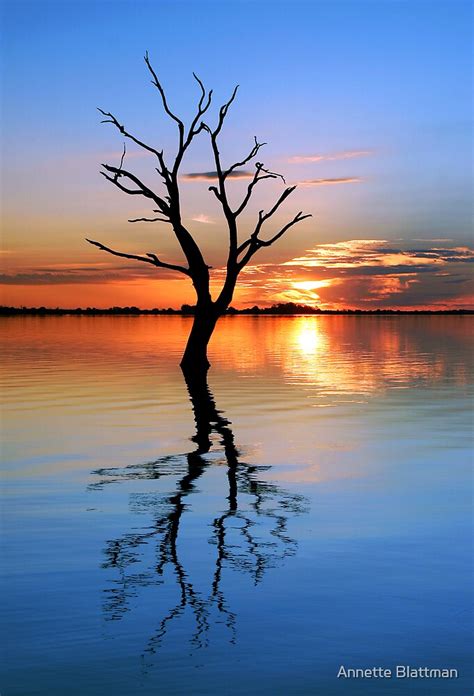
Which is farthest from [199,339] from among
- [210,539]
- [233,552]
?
[233,552]

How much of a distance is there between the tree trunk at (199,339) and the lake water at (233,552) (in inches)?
496

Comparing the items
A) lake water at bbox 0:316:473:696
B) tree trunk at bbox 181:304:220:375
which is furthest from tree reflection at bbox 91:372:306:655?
tree trunk at bbox 181:304:220:375

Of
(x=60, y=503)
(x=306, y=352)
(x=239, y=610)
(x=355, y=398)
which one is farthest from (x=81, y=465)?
(x=306, y=352)

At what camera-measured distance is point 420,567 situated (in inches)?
303

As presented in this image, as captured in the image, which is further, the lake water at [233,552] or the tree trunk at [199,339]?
the tree trunk at [199,339]

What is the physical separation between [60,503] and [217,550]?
299 centimetres

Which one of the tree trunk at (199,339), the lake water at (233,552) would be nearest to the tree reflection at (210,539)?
the lake water at (233,552)

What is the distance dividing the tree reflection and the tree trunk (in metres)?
18.1

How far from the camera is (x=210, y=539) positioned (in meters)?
8.45

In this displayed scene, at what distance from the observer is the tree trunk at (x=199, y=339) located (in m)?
31.7

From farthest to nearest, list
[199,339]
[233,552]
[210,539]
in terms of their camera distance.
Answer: [199,339]
[210,539]
[233,552]

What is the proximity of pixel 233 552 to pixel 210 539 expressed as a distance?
0.53 metres

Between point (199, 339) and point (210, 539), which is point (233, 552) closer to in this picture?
point (210, 539)

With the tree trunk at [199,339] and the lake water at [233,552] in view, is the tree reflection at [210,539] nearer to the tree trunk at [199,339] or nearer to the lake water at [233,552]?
the lake water at [233,552]
